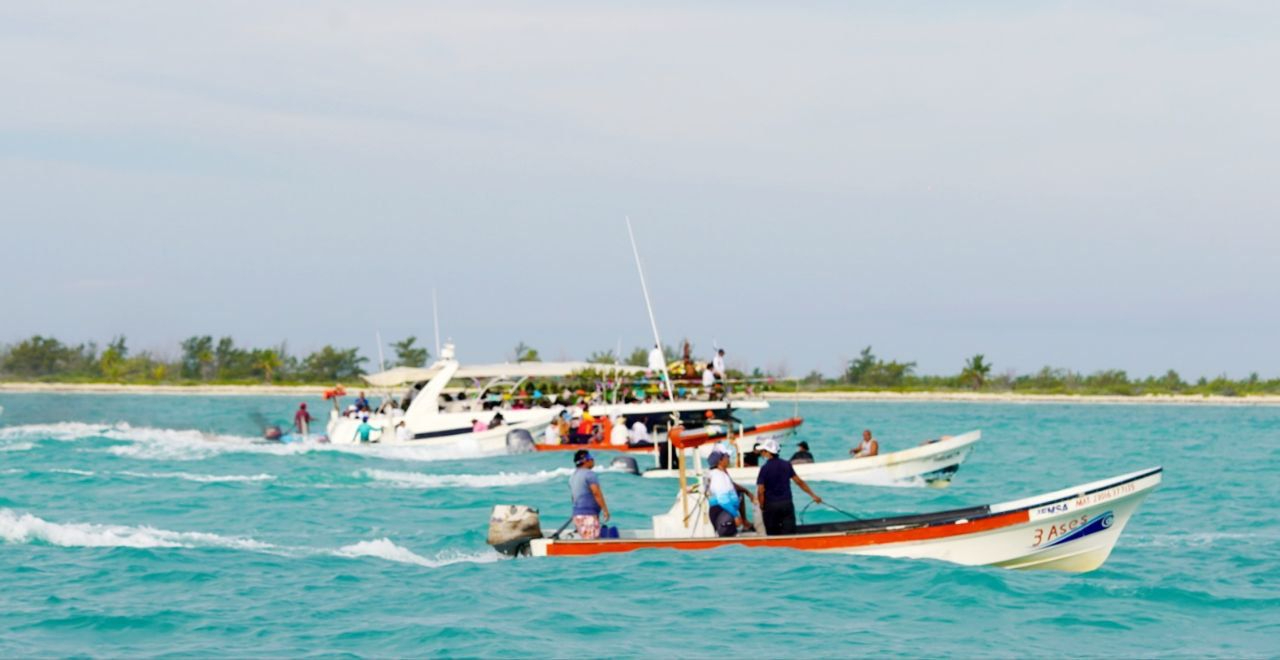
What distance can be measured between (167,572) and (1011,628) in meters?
11.1

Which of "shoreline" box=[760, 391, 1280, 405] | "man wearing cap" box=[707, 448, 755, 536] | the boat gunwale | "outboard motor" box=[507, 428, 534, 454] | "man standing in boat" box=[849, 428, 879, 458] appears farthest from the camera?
"shoreline" box=[760, 391, 1280, 405]

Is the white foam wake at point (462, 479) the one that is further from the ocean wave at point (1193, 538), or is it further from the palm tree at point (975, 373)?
the palm tree at point (975, 373)

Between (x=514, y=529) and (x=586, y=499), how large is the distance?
1109 mm

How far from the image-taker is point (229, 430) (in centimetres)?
6178

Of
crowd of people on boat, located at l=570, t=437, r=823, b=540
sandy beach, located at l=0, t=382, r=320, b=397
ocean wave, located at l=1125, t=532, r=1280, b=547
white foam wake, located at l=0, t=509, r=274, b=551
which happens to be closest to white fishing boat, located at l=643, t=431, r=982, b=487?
ocean wave, located at l=1125, t=532, r=1280, b=547

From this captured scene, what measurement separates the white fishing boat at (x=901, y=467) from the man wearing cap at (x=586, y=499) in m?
12.5

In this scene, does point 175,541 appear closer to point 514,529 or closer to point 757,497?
point 514,529

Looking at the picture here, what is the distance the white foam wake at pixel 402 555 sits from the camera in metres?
21.0

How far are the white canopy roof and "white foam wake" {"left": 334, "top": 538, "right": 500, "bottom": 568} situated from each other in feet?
78.6

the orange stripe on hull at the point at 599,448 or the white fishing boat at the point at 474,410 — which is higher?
the white fishing boat at the point at 474,410

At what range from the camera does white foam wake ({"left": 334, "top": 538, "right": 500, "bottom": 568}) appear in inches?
827

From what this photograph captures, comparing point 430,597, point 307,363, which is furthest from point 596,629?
point 307,363

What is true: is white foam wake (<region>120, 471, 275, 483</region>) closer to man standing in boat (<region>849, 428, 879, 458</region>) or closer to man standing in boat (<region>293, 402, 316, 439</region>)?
man standing in boat (<region>293, 402, 316, 439</region>)

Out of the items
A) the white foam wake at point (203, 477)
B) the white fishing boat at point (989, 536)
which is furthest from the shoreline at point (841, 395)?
the white fishing boat at point (989, 536)
